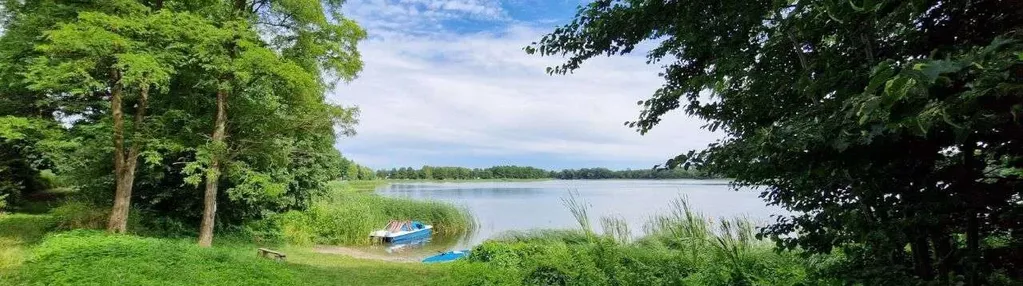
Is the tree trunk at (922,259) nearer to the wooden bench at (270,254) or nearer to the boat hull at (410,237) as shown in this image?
the wooden bench at (270,254)

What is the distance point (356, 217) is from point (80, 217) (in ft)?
23.3

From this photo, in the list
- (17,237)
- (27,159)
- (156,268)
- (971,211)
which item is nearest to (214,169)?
(156,268)

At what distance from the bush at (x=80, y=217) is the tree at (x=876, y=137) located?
1274cm

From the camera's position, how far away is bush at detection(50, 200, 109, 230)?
36.1ft

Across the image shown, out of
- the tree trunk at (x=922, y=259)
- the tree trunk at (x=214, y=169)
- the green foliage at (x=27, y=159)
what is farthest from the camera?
the tree trunk at (x=214, y=169)

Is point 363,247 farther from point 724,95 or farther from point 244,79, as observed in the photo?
point 724,95

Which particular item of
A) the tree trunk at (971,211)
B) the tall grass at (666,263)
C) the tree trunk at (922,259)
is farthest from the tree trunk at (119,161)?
the tree trunk at (971,211)

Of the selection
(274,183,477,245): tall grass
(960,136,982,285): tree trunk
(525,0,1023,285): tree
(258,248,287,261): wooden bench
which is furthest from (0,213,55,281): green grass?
(960,136,982,285): tree trunk

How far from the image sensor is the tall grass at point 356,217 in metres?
15.4

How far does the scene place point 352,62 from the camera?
10625 millimetres

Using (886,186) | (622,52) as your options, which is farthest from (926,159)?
(622,52)

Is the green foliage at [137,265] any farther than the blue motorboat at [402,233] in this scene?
No

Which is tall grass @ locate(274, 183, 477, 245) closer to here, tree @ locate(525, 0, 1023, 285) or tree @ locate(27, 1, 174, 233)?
tree @ locate(27, 1, 174, 233)

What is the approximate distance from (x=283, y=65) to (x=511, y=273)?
520 cm
